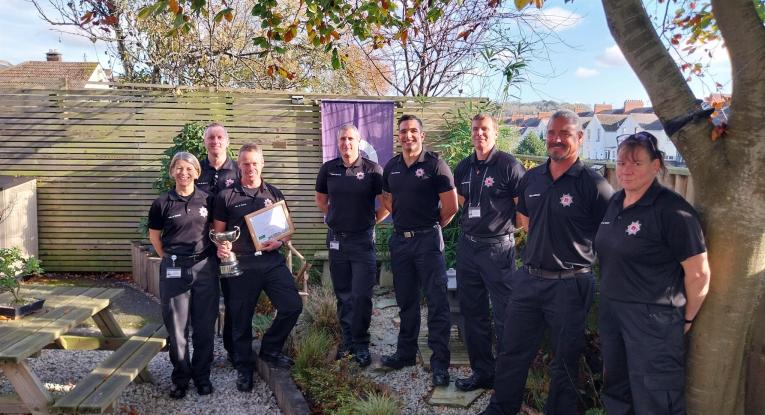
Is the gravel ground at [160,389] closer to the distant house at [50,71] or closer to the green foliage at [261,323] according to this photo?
the green foliage at [261,323]

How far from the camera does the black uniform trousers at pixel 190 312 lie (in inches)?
162

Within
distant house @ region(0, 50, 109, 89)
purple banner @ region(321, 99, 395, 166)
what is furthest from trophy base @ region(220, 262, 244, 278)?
distant house @ region(0, 50, 109, 89)

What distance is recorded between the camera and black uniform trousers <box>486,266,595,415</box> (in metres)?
3.27

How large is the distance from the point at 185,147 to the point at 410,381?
14.4ft

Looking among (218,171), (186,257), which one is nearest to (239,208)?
(186,257)

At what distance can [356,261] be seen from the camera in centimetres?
459

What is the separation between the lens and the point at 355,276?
460 centimetres

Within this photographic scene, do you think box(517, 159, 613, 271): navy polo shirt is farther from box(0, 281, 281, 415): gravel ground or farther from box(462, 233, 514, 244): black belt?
box(0, 281, 281, 415): gravel ground

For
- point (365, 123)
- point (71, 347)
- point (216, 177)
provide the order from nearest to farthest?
point (71, 347) < point (216, 177) < point (365, 123)

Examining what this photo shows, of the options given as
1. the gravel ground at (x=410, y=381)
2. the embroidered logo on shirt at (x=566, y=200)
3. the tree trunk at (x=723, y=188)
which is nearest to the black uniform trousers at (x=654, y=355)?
the tree trunk at (x=723, y=188)

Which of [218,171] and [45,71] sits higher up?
[45,71]

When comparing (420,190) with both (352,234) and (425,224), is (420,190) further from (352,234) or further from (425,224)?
(352,234)

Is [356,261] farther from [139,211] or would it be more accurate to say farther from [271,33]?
[139,211]

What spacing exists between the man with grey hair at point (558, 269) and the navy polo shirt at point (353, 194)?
149 centimetres
